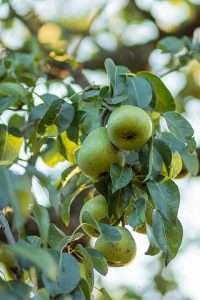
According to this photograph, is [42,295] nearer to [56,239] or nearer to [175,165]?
[56,239]

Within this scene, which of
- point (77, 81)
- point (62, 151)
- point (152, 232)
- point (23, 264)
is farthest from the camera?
point (77, 81)

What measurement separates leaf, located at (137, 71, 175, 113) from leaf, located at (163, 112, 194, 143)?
0.6 inches

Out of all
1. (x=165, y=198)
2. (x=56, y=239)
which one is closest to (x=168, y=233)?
(x=165, y=198)

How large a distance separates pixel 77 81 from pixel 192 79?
1.60ft

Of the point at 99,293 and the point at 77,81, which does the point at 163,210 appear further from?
the point at 77,81

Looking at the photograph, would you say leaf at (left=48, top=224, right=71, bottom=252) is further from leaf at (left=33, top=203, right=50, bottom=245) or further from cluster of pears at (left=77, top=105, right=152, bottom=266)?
leaf at (left=33, top=203, right=50, bottom=245)

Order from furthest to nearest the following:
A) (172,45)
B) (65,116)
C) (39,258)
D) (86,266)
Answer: (172,45), (65,116), (86,266), (39,258)

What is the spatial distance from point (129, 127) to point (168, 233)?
16 centimetres

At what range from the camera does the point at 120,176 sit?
1285 mm

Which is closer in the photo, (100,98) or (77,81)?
(100,98)

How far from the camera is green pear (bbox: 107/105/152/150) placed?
128 centimetres

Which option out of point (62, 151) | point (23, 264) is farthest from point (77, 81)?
point (23, 264)

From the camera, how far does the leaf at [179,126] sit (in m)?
1.38

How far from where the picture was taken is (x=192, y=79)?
9.16 ft
